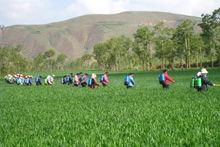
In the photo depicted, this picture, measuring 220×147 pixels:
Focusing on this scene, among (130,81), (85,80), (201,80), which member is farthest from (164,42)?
(201,80)

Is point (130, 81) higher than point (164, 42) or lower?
lower

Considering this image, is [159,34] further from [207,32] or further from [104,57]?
[104,57]

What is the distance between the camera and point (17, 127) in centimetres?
1569

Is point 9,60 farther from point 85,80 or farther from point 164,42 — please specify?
point 85,80

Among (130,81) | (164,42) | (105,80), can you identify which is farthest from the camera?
→ (164,42)

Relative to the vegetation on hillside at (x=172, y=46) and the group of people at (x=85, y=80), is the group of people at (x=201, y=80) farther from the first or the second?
the vegetation on hillside at (x=172, y=46)

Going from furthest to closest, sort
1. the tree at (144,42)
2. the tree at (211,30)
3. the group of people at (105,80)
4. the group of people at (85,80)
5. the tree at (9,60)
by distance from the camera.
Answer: the tree at (144,42) < the tree at (9,60) < the tree at (211,30) < the group of people at (85,80) < the group of people at (105,80)

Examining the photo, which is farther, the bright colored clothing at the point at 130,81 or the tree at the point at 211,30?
the tree at the point at 211,30

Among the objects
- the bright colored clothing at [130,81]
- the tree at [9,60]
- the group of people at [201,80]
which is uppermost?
the group of people at [201,80]

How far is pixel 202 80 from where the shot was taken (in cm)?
2702

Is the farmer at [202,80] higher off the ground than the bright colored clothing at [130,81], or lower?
higher

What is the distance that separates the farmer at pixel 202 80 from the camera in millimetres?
26366

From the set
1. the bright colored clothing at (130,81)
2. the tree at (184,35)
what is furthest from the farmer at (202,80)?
the tree at (184,35)

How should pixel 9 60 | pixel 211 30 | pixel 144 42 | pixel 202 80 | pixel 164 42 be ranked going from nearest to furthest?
pixel 202 80
pixel 211 30
pixel 164 42
pixel 144 42
pixel 9 60
